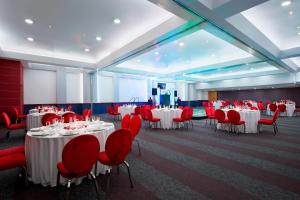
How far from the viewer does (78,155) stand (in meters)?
1.98

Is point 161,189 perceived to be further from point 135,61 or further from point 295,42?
point 135,61

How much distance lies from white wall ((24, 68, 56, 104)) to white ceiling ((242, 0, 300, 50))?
12.1 meters

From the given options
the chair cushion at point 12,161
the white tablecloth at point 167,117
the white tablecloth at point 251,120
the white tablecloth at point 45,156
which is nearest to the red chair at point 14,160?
the chair cushion at point 12,161

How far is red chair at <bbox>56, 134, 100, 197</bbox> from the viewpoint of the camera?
193cm

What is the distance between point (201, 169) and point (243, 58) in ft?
30.5

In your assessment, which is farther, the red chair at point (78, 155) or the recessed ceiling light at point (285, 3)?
the recessed ceiling light at point (285, 3)

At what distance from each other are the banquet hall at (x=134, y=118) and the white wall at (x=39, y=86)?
69mm

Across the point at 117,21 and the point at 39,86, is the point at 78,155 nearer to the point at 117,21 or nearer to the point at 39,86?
the point at 117,21

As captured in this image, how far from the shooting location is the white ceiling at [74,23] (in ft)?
15.5

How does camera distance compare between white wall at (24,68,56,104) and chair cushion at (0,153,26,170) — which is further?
white wall at (24,68,56,104)

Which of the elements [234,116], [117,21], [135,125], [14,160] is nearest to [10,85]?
[117,21]

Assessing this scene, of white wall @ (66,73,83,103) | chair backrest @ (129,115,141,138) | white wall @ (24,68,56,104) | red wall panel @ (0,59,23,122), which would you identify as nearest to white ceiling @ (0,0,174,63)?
red wall panel @ (0,59,23,122)

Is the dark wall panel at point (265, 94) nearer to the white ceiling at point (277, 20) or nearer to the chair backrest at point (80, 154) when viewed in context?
the white ceiling at point (277, 20)

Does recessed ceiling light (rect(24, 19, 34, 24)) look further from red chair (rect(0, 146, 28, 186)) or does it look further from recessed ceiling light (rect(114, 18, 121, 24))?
red chair (rect(0, 146, 28, 186))
